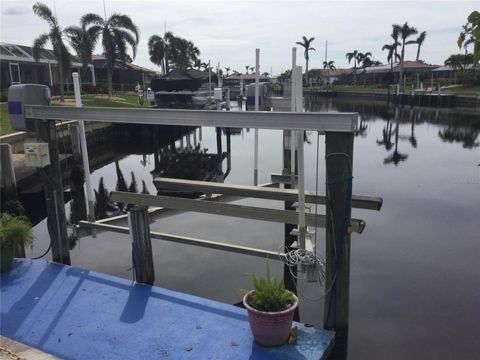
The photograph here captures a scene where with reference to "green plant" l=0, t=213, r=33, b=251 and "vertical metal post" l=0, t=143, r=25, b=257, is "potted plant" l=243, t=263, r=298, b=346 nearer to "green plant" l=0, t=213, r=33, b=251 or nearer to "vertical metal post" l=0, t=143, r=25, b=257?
"green plant" l=0, t=213, r=33, b=251

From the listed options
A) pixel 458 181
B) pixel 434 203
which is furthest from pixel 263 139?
pixel 434 203

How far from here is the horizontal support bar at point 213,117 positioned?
4.02m

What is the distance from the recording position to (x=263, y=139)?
27.7 metres

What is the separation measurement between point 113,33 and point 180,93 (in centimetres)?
1131

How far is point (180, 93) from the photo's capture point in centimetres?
2922

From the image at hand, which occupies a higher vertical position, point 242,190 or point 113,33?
point 113,33

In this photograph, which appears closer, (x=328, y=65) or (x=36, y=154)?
(x=36, y=154)

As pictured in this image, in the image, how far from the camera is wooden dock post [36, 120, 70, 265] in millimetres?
5887

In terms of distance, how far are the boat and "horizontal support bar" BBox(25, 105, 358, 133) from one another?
2316 centimetres

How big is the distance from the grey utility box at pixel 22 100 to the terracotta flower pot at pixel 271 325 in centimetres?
399

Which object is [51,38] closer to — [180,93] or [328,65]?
[180,93]

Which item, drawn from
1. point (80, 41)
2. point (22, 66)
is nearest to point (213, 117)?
point (80, 41)

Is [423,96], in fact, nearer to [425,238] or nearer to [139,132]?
[139,132]

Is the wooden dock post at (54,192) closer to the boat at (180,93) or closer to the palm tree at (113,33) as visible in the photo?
the boat at (180,93)
